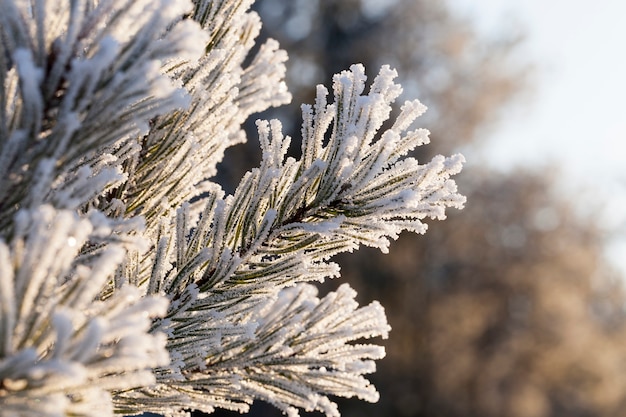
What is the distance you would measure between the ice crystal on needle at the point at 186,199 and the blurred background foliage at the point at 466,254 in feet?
39.8

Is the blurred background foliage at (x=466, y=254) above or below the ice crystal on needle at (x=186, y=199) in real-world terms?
above

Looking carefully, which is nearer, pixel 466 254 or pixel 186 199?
pixel 186 199

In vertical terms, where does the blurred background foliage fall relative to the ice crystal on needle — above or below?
above

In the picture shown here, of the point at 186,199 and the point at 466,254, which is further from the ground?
the point at 466,254

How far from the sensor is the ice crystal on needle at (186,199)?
825 mm

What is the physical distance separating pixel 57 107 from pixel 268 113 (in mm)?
12509

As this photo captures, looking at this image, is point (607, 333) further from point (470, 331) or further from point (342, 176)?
point (342, 176)

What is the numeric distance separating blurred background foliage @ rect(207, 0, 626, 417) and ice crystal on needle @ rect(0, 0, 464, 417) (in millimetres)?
12120

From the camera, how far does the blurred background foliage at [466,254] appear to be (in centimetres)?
1387

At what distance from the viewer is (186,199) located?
4.60ft

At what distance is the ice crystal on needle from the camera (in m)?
0.82

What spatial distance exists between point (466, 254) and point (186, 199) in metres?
13.8

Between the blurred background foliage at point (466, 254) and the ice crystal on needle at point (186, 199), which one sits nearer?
the ice crystal on needle at point (186, 199)

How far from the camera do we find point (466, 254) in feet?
47.6
